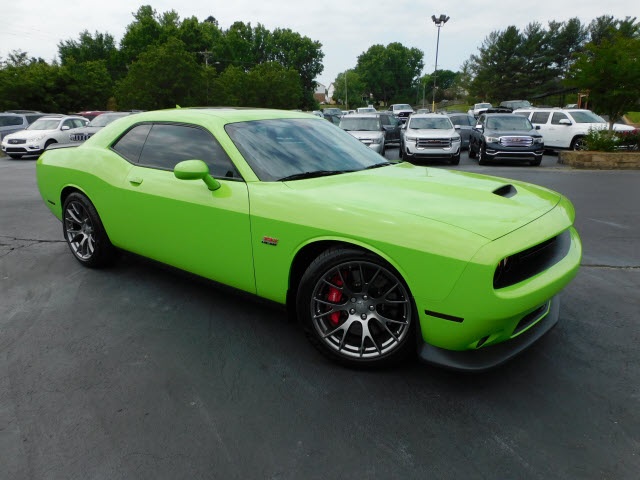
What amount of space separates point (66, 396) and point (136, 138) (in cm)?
224

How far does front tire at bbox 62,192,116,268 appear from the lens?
4.30m

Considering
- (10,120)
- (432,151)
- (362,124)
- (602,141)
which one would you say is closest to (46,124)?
(10,120)

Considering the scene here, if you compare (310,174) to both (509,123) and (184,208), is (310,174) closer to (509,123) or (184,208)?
(184,208)

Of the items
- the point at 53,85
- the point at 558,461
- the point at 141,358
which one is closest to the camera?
the point at 558,461

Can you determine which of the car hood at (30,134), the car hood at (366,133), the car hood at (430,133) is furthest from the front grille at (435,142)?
the car hood at (30,134)

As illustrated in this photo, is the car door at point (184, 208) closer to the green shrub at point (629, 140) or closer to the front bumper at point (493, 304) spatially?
the front bumper at point (493, 304)

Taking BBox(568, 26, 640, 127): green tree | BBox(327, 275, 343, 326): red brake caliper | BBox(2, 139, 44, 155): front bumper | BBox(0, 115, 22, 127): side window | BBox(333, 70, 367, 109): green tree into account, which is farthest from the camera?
BBox(333, 70, 367, 109): green tree

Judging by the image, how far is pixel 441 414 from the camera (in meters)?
2.43

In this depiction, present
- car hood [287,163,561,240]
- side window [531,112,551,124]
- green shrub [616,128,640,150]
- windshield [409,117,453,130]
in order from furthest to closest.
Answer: side window [531,112,551,124]
windshield [409,117,453,130]
green shrub [616,128,640,150]
car hood [287,163,561,240]

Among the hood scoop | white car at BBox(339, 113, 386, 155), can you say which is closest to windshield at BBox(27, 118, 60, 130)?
white car at BBox(339, 113, 386, 155)

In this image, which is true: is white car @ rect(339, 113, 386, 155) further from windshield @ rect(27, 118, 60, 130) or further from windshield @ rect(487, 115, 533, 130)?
windshield @ rect(27, 118, 60, 130)

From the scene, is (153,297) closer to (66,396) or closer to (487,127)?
(66,396)

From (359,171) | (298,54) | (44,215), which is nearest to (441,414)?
(359,171)

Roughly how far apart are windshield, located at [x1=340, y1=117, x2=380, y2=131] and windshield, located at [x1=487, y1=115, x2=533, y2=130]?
363cm
